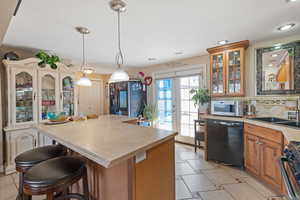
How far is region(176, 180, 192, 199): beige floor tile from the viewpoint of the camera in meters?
2.00

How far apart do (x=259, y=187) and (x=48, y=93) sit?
13.4ft

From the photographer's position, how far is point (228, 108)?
2.79 metres

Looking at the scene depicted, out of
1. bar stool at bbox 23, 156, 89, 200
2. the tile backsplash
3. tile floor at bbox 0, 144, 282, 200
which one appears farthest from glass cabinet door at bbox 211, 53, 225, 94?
bar stool at bbox 23, 156, 89, 200

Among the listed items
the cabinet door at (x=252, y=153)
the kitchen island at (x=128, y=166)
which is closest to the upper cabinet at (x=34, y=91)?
the kitchen island at (x=128, y=166)

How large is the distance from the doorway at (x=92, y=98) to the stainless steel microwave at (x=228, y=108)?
4359 millimetres

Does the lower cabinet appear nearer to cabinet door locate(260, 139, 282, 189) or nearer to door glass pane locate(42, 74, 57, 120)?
door glass pane locate(42, 74, 57, 120)

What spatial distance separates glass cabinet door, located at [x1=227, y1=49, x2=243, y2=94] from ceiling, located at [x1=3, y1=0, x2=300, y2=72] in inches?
12.2

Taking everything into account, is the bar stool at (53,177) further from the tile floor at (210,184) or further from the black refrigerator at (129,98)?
the black refrigerator at (129,98)

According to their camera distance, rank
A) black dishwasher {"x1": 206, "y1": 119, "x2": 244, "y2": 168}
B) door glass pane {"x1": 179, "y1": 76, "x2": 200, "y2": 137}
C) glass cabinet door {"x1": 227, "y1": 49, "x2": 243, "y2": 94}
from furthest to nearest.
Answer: door glass pane {"x1": 179, "y1": 76, "x2": 200, "y2": 137} → glass cabinet door {"x1": 227, "y1": 49, "x2": 243, "y2": 94} → black dishwasher {"x1": 206, "y1": 119, "x2": 244, "y2": 168}

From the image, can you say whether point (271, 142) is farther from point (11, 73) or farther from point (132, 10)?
point (11, 73)

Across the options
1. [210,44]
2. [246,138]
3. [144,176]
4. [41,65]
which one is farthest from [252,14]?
[41,65]

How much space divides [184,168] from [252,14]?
2.60 m

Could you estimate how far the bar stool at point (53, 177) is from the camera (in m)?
1.06

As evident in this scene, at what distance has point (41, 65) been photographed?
2875 millimetres
